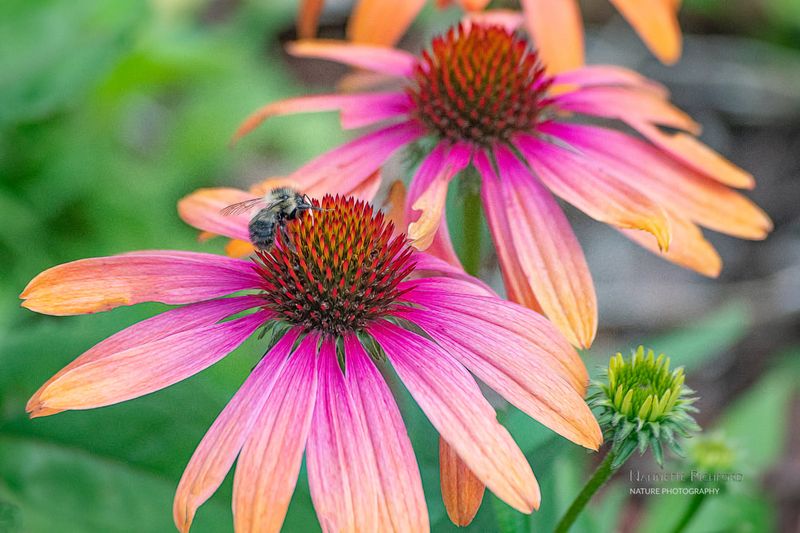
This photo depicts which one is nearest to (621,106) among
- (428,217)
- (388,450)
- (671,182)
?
(671,182)

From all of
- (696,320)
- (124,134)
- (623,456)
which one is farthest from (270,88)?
(623,456)

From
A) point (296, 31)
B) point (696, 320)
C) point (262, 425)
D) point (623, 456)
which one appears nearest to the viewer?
point (262, 425)

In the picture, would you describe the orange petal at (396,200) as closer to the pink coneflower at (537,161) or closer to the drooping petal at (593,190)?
the pink coneflower at (537,161)

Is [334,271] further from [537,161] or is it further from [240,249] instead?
[537,161]

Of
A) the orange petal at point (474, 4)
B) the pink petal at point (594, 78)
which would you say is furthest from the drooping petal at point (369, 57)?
the pink petal at point (594, 78)

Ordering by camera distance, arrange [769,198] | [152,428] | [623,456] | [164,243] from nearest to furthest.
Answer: [623,456] < [152,428] < [164,243] < [769,198]

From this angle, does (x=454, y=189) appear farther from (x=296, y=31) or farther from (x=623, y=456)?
(x=296, y=31)

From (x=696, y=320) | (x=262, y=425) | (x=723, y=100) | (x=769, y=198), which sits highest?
(x=262, y=425)
